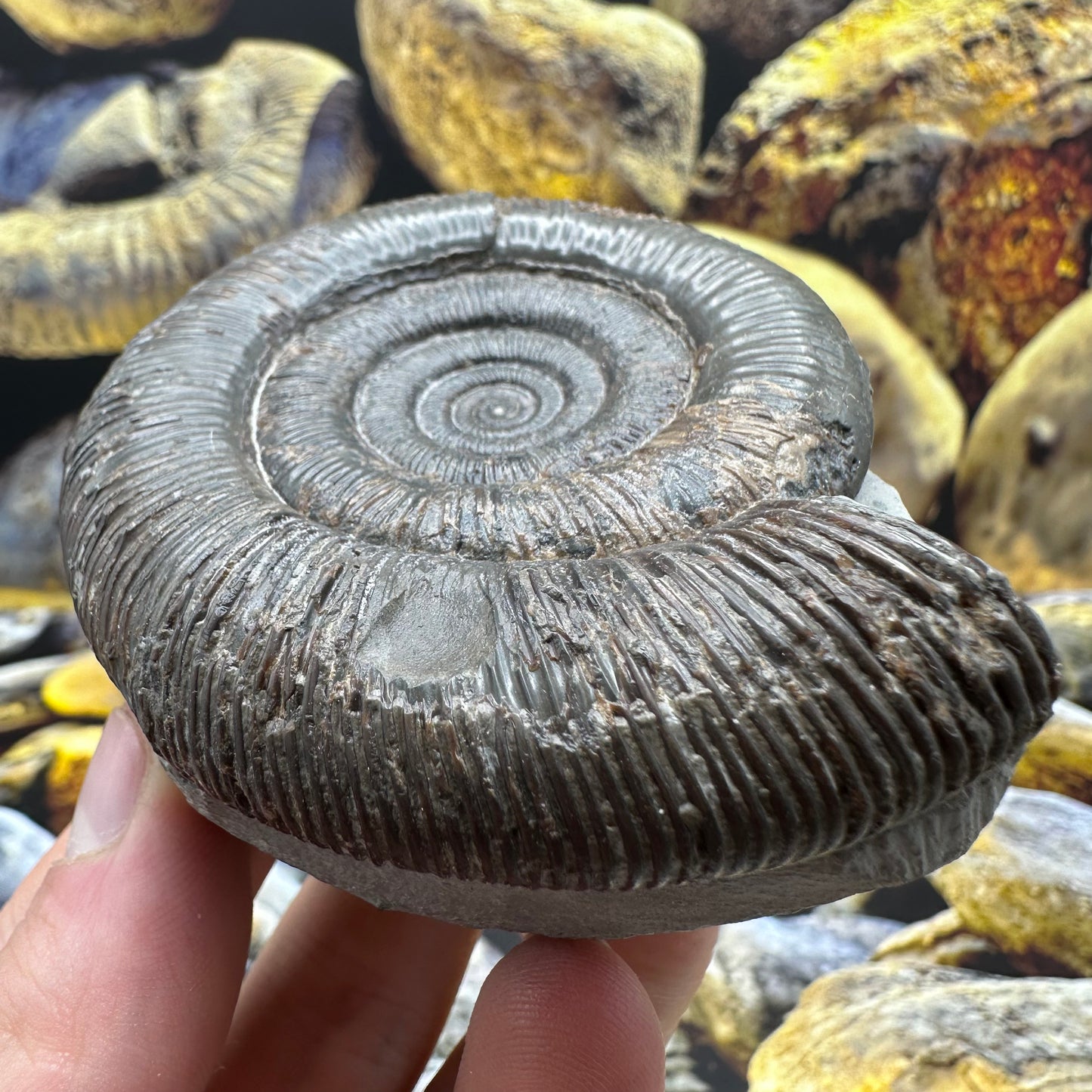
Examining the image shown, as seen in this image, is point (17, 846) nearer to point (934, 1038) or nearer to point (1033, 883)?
point (934, 1038)

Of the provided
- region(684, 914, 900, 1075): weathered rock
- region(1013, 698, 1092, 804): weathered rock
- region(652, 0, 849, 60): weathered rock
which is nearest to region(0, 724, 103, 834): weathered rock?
region(684, 914, 900, 1075): weathered rock

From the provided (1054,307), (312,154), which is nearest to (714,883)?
(1054,307)

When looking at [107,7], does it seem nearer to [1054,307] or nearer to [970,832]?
[1054,307]

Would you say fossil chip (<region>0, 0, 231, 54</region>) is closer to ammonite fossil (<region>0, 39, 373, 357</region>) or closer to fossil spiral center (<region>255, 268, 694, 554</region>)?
ammonite fossil (<region>0, 39, 373, 357</region>)

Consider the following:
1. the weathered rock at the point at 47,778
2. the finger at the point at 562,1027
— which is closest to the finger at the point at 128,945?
the finger at the point at 562,1027

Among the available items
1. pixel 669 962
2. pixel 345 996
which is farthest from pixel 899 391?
pixel 345 996

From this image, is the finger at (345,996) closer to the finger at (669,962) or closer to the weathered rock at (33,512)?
the finger at (669,962)
